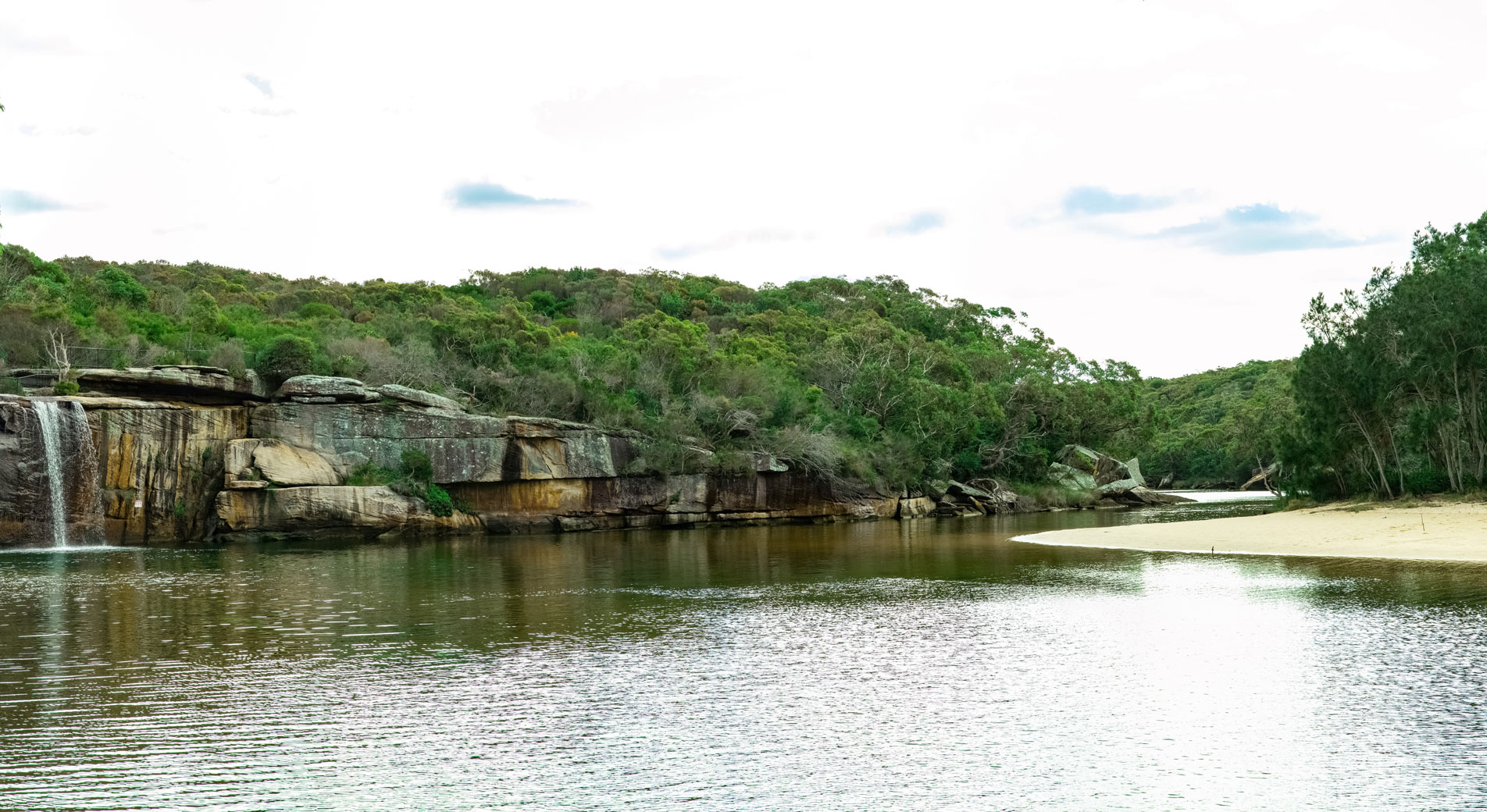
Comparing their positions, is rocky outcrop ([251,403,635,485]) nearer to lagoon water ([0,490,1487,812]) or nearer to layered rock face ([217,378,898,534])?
layered rock face ([217,378,898,534])

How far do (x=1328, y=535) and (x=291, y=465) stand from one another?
124ft

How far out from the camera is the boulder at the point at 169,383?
45.2m

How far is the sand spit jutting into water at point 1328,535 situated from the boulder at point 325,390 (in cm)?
2751

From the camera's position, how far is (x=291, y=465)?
46.5 metres

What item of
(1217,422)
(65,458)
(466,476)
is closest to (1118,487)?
(466,476)

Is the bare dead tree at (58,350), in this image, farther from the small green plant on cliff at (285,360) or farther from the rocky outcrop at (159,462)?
the small green plant on cliff at (285,360)

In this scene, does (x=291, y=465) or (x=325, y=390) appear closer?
(x=291, y=465)

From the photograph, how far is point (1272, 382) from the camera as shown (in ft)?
389

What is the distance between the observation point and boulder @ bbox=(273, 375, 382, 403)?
157 ft

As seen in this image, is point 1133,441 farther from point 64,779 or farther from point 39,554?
point 64,779

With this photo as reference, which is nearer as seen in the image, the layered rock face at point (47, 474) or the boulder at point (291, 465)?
the layered rock face at point (47, 474)

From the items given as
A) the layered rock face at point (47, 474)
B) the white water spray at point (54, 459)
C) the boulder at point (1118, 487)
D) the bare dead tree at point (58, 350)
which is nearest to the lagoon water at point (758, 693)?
the layered rock face at point (47, 474)

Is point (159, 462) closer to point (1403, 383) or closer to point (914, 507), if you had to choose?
point (914, 507)

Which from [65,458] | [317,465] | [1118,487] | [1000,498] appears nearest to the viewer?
[65,458]
